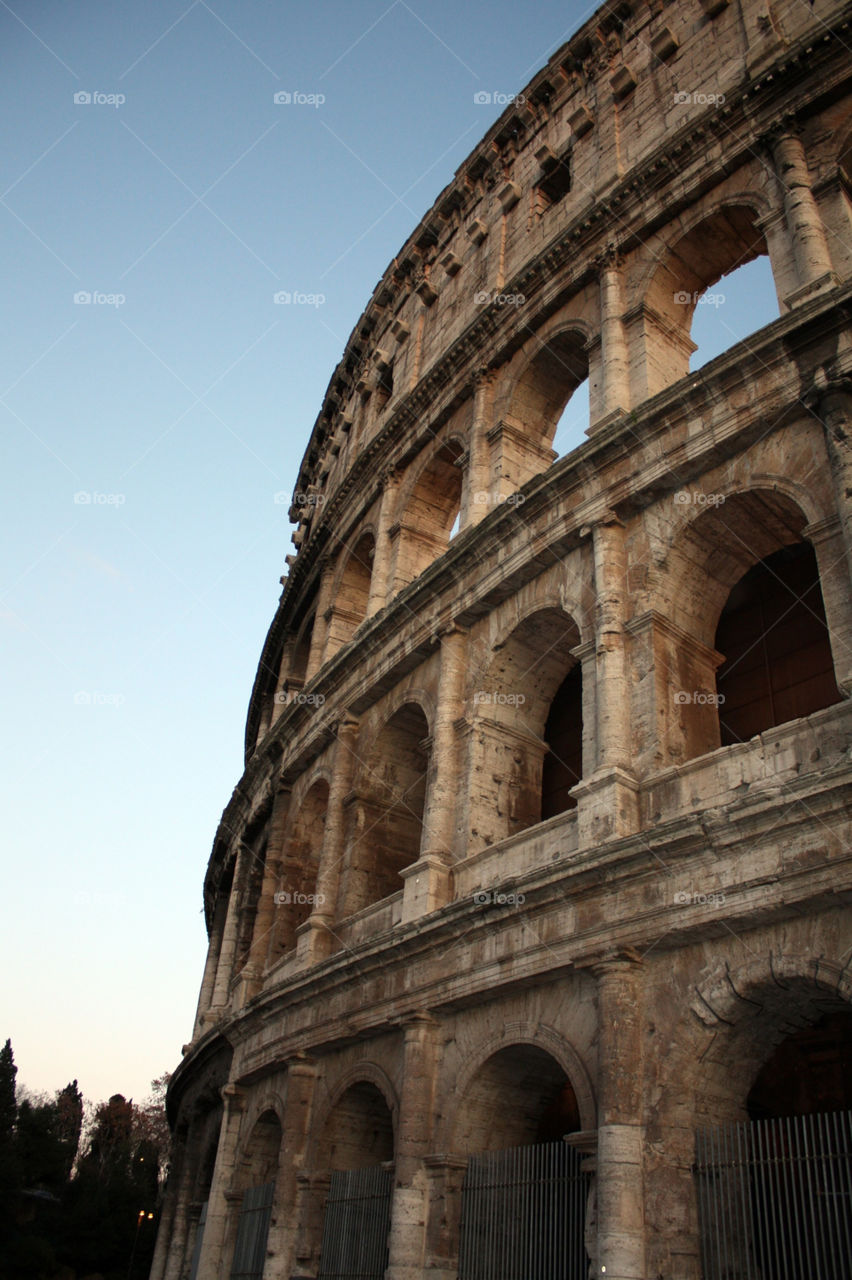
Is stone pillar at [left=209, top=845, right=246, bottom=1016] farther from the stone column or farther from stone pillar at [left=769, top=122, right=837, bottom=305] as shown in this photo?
stone pillar at [left=769, top=122, right=837, bottom=305]

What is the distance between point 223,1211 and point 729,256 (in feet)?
48.3

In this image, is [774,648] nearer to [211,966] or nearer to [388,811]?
[388,811]

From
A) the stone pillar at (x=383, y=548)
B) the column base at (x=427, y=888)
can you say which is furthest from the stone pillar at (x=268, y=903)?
the column base at (x=427, y=888)

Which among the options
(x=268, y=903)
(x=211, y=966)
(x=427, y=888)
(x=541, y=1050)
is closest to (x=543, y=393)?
(x=427, y=888)

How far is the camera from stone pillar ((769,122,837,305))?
10.2 meters

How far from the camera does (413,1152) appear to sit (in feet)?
32.8

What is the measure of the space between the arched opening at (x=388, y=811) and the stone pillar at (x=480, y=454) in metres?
2.90

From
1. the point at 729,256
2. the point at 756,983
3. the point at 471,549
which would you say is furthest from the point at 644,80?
the point at 756,983

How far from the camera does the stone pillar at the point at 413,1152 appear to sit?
9.59 metres

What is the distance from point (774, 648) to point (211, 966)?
50.6 ft

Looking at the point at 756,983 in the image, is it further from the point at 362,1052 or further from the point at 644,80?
the point at 644,80

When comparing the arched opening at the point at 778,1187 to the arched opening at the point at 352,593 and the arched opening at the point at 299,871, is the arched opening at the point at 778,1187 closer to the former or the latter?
the arched opening at the point at 299,871

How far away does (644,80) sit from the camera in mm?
15164

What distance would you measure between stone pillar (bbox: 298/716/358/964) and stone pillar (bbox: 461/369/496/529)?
359 cm
